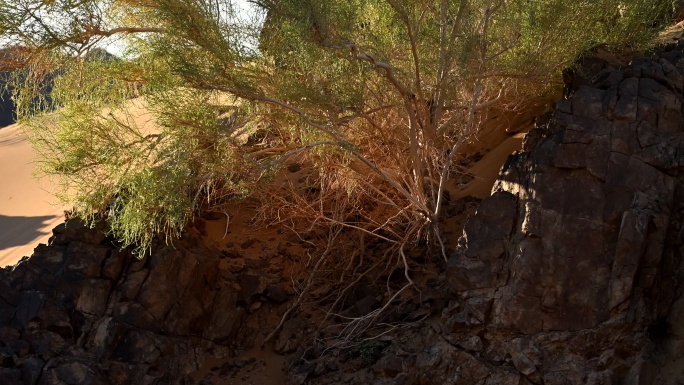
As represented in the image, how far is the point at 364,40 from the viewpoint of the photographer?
30.5 ft

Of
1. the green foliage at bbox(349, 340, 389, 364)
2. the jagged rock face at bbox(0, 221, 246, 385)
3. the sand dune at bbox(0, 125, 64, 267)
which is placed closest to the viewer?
the green foliage at bbox(349, 340, 389, 364)

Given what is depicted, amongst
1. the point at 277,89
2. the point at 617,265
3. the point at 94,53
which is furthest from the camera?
the point at 94,53

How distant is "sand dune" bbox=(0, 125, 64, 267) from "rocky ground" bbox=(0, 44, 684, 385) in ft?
19.0

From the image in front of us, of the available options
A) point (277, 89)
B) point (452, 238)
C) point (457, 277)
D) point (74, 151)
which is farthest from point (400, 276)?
point (74, 151)

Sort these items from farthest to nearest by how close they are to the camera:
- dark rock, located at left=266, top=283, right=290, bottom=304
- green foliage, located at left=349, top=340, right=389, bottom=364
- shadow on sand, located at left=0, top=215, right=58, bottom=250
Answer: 1. shadow on sand, located at left=0, top=215, right=58, bottom=250
2. dark rock, located at left=266, top=283, right=290, bottom=304
3. green foliage, located at left=349, top=340, right=389, bottom=364

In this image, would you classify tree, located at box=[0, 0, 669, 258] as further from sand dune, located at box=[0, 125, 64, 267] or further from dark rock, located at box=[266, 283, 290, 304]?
sand dune, located at box=[0, 125, 64, 267]

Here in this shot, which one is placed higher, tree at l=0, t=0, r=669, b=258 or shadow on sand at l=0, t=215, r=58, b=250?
tree at l=0, t=0, r=669, b=258

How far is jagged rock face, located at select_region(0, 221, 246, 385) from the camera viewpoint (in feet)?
28.8

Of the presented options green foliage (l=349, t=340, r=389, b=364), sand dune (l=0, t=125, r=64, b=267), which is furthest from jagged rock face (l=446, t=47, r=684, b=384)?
sand dune (l=0, t=125, r=64, b=267)

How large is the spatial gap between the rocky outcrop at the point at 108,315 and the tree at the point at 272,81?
43cm

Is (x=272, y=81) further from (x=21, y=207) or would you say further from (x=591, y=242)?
(x=21, y=207)

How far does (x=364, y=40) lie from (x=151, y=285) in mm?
3549

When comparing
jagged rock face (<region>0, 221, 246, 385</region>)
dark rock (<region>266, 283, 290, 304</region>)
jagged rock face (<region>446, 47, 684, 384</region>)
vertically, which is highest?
jagged rock face (<region>446, 47, 684, 384</region>)

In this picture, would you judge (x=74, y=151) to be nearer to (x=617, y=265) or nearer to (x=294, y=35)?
(x=294, y=35)
